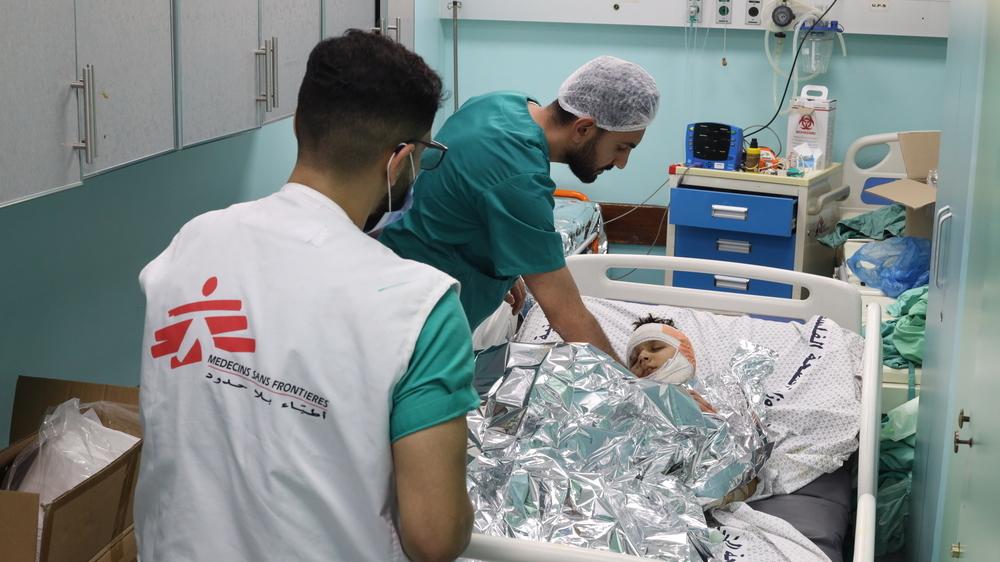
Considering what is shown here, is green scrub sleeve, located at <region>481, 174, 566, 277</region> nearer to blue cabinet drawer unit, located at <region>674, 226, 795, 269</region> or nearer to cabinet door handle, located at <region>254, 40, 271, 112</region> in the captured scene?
cabinet door handle, located at <region>254, 40, 271, 112</region>

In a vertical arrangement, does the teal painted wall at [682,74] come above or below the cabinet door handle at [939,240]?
above

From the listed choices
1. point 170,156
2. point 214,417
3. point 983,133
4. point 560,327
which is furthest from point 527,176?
point 170,156

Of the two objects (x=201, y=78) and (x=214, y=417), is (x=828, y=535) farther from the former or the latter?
(x=201, y=78)

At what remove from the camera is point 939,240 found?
7.89ft

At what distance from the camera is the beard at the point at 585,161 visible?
2.56 m

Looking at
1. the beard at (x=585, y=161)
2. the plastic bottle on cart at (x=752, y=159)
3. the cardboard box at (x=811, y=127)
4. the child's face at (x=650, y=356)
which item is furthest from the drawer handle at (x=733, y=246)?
the beard at (x=585, y=161)


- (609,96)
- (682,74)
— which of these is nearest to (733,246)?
(682,74)

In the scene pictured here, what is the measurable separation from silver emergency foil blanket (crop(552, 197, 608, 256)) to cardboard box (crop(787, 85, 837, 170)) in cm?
90

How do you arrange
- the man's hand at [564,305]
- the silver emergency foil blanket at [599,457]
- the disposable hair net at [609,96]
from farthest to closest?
1. the disposable hair net at [609,96]
2. the man's hand at [564,305]
3. the silver emergency foil blanket at [599,457]

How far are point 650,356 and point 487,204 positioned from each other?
77 centimetres

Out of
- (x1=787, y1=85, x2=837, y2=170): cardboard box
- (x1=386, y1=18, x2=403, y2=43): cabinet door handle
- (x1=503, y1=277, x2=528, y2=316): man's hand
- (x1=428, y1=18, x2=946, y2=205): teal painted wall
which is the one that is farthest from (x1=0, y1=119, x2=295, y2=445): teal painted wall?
(x1=787, y1=85, x2=837, y2=170): cardboard box

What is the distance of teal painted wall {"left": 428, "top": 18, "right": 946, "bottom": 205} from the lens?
4809 millimetres

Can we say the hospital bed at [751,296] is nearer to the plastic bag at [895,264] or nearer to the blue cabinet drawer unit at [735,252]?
the plastic bag at [895,264]

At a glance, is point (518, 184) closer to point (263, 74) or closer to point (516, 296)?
point (516, 296)
